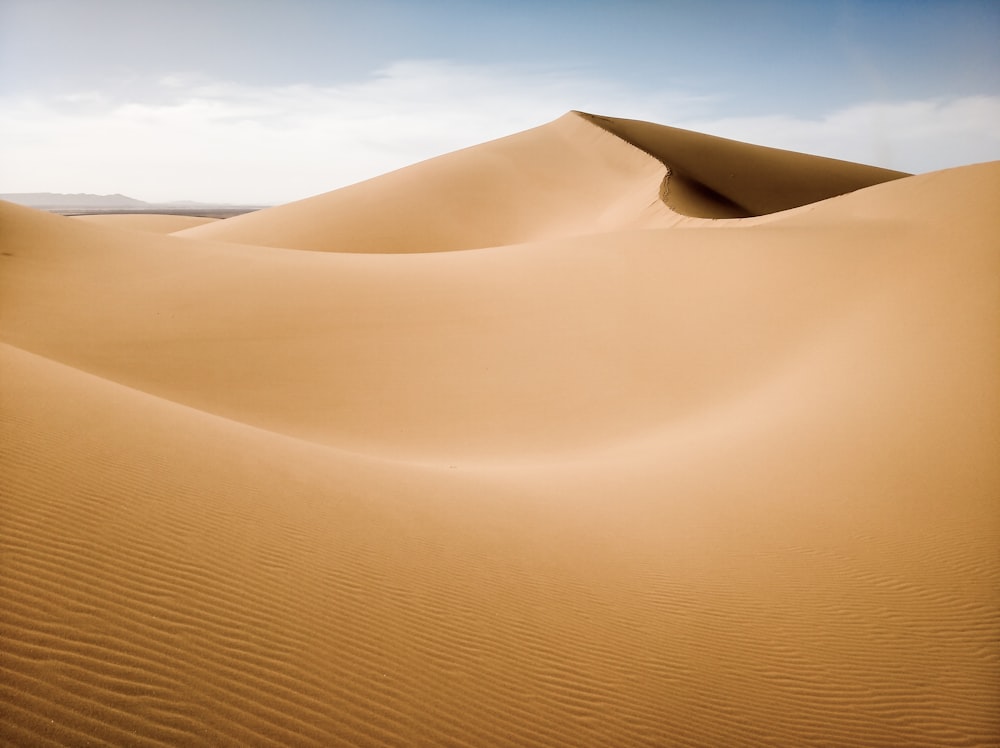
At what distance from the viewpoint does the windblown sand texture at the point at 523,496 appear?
135 inches

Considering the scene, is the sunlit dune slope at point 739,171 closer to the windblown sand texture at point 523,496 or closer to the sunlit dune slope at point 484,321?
the sunlit dune slope at point 484,321

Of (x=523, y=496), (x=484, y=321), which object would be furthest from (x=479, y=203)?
(x=523, y=496)

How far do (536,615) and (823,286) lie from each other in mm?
12397

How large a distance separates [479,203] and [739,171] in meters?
19.1

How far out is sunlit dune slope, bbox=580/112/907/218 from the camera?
1586 inches

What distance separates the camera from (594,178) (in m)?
42.1

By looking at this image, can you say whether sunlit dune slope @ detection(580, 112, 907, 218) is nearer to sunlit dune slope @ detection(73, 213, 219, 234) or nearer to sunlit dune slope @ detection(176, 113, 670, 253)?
sunlit dune slope @ detection(176, 113, 670, 253)

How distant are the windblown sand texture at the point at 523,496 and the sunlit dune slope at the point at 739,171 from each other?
23.2m

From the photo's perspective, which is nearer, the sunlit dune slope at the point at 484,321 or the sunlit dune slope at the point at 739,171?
→ the sunlit dune slope at the point at 484,321

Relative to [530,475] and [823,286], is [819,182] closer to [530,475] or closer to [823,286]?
[823,286]

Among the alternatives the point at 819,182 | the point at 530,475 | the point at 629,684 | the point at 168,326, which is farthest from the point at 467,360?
the point at 819,182

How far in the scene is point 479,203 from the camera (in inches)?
1613

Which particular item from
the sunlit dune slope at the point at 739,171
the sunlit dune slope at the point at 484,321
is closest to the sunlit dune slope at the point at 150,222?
the sunlit dune slope at the point at 739,171

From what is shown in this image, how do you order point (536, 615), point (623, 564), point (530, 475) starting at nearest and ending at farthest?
point (536, 615), point (623, 564), point (530, 475)
